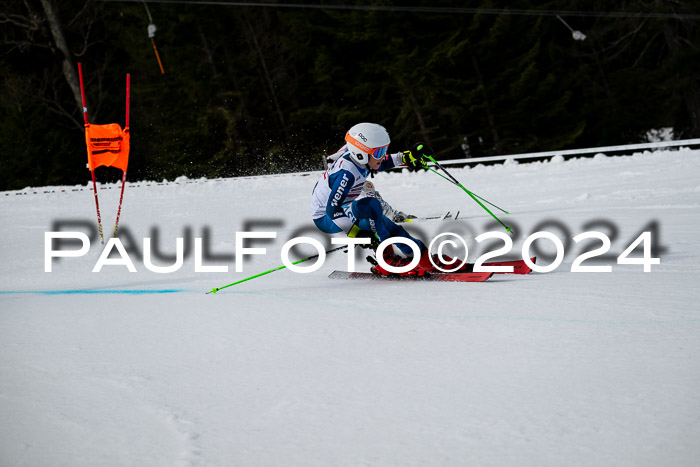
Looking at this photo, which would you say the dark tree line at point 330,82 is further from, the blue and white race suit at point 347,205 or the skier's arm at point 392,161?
the blue and white race suit at point 347,205

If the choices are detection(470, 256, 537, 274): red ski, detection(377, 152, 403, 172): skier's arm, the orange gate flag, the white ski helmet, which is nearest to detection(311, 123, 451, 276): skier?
the white ski helmet

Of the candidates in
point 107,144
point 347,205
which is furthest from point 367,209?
point 107,144

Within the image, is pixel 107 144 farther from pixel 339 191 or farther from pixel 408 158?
pixel 339 191

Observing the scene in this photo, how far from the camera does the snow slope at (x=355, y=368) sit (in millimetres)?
2760

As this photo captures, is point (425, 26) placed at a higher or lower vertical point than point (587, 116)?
higher

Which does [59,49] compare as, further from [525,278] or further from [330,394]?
[330,394]

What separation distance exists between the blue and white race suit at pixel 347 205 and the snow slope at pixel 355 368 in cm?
49

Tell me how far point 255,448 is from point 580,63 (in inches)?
979

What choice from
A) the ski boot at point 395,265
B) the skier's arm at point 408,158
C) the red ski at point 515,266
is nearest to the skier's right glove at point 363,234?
the ski boot at point 395,265

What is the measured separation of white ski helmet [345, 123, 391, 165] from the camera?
6.15 metres

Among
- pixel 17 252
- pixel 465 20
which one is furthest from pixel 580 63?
pixel 17 252

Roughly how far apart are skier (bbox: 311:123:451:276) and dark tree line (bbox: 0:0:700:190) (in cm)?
1647

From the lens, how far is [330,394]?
3297 millimetres

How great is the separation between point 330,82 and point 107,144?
16381 mm
